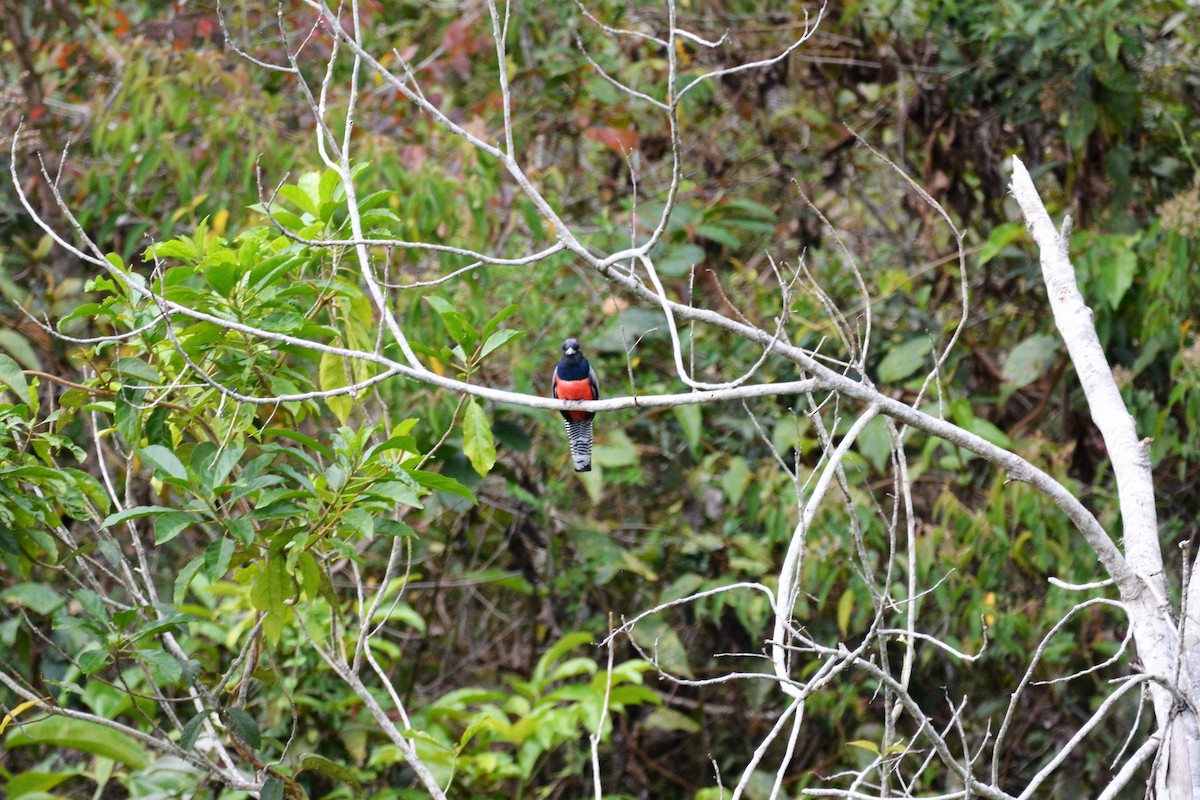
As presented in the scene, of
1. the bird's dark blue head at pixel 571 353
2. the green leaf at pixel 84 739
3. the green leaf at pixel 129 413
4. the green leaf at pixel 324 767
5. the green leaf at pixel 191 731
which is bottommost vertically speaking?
the green leaf at pixel 84 739

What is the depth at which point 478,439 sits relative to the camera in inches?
114

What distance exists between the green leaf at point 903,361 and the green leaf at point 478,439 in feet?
8.31

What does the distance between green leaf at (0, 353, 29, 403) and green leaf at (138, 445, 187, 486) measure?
15.7 inches

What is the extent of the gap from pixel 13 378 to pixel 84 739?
1.72m

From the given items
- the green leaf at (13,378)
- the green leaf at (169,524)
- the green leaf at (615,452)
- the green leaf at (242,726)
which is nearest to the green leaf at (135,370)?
the green leaf at (13,378)

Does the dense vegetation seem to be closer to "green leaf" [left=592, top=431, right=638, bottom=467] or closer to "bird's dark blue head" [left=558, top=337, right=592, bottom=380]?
"green leaf" [left=592, top=431, right=638, bottom=467]

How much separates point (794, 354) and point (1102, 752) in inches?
166

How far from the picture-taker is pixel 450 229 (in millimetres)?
4938

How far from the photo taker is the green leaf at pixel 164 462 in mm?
2648

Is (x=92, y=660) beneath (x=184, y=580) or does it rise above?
beneath

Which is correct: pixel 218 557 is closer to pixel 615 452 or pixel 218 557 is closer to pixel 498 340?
pixel 498 340

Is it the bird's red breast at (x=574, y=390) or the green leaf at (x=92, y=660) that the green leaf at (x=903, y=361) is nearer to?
the bird's red breast at (x=574, y=390)

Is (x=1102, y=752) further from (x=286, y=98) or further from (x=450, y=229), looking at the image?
(x=286, y=98)

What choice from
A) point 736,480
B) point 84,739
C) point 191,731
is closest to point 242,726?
point 191,731
